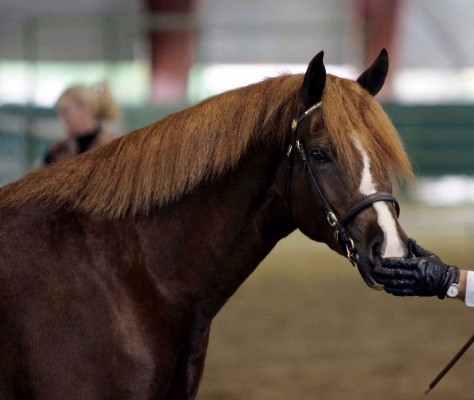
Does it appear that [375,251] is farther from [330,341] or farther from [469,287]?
[330,341]

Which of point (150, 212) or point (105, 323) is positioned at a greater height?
point (150, 212)

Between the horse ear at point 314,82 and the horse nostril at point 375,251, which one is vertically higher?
the horse ear at point 314,82

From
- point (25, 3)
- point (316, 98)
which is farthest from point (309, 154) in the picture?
point (25, 3)

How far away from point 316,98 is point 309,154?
157 millimetres

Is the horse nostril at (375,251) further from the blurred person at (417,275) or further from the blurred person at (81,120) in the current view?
the blurred person at (81,120)

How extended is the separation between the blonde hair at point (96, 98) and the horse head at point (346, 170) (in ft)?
8.11

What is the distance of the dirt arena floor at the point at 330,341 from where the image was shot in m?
4.91

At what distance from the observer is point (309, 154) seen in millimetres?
2480

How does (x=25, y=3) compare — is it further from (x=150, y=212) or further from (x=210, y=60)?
(x=150, y=212)

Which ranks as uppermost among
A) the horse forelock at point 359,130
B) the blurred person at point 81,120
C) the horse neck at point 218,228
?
the horse forelock at point 359,130

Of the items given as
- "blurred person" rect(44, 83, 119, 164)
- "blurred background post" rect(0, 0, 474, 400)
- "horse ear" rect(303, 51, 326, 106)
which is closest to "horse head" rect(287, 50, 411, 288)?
"horse ear" rect(303, 51, 326, 106)

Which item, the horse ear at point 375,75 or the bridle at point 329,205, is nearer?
the bridle at point 329,205

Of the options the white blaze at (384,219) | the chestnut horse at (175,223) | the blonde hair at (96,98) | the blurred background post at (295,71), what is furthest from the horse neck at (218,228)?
the blonde hair at (96,98)

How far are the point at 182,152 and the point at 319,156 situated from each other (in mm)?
399
